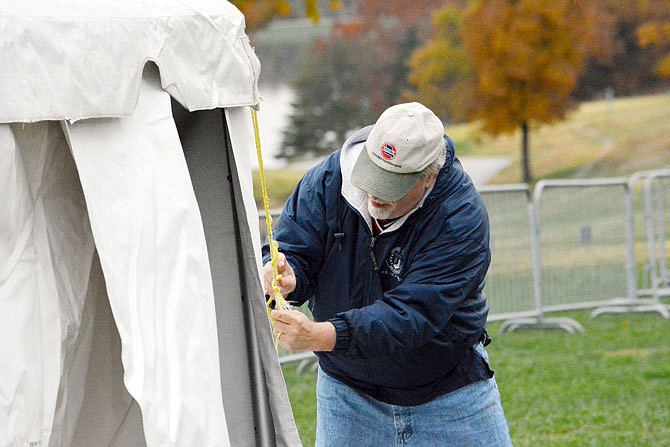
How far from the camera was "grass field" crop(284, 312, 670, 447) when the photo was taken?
707 centimetres

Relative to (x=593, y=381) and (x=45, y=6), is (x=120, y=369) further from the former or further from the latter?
(x=593, y=381)

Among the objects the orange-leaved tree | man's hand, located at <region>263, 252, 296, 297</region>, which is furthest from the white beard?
the orange-leaved tree

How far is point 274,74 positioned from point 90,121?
2586cm

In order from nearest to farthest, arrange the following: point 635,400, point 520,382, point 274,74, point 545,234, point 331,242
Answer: point 331,242 → point 635,400 → point 520,382 → point 545,234 → point 274,74

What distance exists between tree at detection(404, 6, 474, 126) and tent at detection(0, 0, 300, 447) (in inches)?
849

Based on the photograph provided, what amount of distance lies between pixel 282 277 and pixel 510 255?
7.16 meters

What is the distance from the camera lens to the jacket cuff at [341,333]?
3.62 meters

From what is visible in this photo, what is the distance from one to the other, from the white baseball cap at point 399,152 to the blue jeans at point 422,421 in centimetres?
77

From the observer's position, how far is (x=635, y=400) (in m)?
7.82

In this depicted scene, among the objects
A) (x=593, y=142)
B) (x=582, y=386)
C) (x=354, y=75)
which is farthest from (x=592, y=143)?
(x=582, y=386)

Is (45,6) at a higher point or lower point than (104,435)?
higher

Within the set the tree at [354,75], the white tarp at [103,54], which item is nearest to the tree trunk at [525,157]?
the tree at [354,75]

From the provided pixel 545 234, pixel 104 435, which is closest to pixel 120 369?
pixel 104 435

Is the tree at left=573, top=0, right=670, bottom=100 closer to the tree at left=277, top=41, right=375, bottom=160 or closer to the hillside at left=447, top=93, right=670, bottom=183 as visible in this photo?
the hillside at left=447, top=93, right=670, bottom=183
